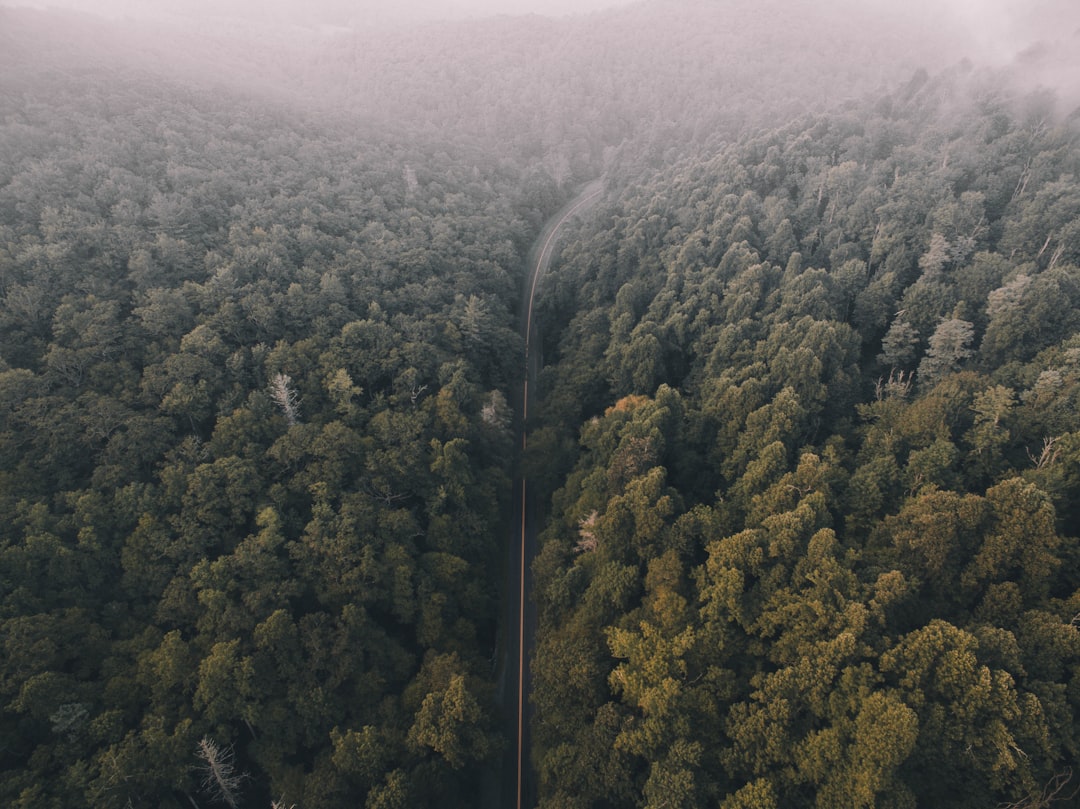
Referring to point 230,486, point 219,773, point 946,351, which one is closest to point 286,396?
point 230,486

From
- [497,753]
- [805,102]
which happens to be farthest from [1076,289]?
[805,102]

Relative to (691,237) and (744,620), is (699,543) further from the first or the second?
(691,237)

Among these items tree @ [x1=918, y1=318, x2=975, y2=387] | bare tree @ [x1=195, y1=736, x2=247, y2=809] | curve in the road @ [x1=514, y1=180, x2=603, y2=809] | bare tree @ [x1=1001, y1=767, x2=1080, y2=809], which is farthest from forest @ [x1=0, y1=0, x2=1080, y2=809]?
curve in the road @ [x1=514, y1=180, x2=603, y2=809]

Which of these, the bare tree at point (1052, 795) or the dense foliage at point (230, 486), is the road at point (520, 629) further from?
the bare tree at point (1052, 795)

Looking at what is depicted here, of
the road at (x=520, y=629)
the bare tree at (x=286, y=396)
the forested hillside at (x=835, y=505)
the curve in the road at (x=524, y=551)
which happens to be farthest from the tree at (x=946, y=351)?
the bare tree at (x=286, y=396)

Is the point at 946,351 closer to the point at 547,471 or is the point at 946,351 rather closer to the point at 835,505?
the point at 835,505

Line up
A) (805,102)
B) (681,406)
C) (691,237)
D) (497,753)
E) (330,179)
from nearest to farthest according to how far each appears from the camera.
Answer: (497,753) → (681,406) → (691,237) → (330,179) → (805,102)

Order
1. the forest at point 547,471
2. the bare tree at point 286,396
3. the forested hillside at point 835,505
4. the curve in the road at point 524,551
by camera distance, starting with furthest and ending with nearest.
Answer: the bare tree at point 286,396 < the curve in the road at point 524,551 < the forest at point 547,471 < the forested hillside at point 835,505
